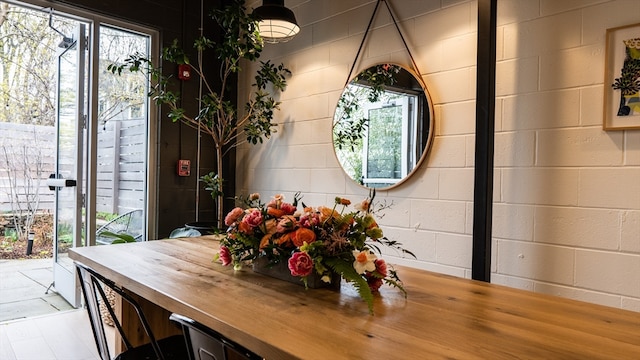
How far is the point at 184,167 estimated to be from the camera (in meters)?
3.51

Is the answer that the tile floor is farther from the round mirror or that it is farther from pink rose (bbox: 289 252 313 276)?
the round mirror

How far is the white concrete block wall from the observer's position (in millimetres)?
1816

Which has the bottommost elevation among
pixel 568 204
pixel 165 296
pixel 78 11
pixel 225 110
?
pixel 165 296

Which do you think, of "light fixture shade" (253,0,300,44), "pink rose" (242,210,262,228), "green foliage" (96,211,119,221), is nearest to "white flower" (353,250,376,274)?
"pink rose" (242,210,262,228)

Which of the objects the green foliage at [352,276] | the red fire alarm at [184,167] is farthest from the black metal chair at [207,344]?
the red fire alarm at [184,167]

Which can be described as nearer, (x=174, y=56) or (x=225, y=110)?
(x=174, y=56)

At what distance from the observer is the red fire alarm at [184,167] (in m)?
3.48

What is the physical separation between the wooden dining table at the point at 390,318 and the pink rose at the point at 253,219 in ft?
0.61

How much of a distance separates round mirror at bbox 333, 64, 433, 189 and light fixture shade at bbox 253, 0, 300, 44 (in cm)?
55

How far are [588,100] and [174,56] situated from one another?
8.21 ft

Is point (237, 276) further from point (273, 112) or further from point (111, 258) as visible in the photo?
point (273, 112)

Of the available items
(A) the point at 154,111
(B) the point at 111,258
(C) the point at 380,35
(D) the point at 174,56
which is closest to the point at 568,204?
(C) the point at 380,35

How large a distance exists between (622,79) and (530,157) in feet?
1.58

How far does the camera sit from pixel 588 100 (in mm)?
1873
